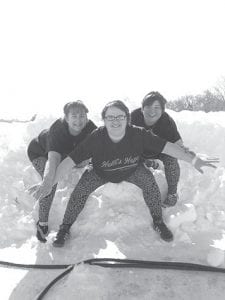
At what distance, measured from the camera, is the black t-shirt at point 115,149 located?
3879mm

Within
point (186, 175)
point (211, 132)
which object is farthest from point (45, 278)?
point (211, 132)

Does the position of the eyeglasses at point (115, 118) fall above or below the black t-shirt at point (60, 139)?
above

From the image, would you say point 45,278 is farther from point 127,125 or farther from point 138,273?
point 127,125

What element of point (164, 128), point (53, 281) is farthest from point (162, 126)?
point (53, 281)

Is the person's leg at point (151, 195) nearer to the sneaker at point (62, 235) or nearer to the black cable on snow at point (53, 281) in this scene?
the sneaker at point (62, 235)

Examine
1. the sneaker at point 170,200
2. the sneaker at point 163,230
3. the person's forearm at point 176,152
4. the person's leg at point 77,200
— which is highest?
the person's forearm at point 176,152

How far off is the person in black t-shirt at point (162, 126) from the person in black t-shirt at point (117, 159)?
32cm

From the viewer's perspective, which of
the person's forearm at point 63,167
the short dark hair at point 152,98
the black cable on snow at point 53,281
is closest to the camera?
the black cable on snow at point 53,281

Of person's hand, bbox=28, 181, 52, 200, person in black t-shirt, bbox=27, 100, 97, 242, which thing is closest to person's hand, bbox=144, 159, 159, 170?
person in black t-shirt, bbox=27, 100, 97, 242

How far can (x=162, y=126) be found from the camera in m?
4.42

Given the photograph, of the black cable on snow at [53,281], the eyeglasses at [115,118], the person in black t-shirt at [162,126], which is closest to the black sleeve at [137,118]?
the person in black t-shirt at [162,126]

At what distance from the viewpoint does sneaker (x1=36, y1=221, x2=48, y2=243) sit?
400 centimetres

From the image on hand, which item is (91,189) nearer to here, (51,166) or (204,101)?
(51,166)

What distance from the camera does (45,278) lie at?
351 cm
